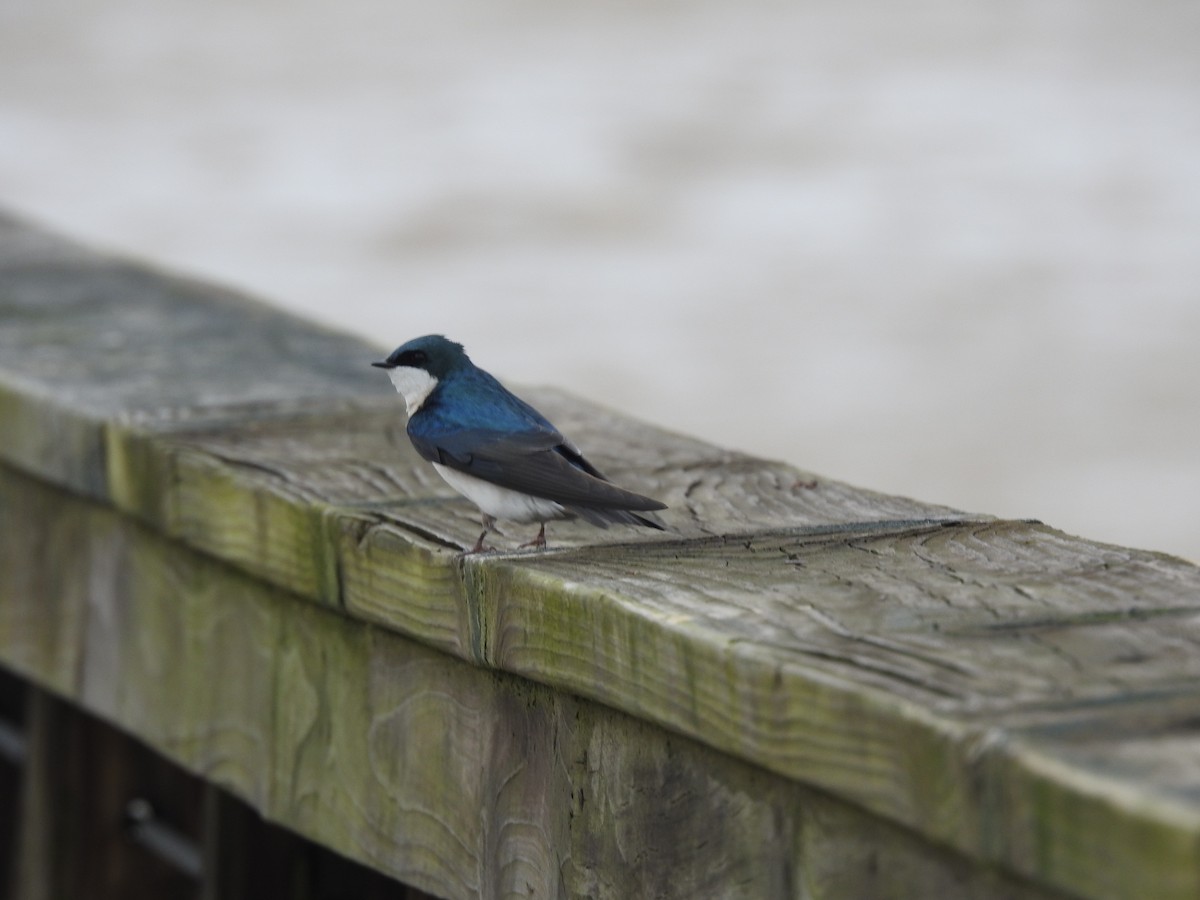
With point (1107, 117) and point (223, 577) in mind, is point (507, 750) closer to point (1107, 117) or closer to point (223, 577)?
point (223, 577)

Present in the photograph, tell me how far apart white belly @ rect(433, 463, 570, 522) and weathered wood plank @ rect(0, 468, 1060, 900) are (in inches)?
6.4

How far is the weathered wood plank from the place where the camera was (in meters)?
1.41

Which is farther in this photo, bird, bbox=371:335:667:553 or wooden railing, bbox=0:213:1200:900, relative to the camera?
bird, bbox=371:335:667:553

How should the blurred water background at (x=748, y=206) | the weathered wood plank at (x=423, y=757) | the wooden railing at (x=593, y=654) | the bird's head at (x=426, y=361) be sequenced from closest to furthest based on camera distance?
the wooden railing at (x=593, y=654)
the weathered wood plank at (x=423, y=757)
the bird's head at (x=426, y=361)
the blurred water background at (x=748, y=206)

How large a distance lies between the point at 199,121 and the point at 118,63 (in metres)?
1.27

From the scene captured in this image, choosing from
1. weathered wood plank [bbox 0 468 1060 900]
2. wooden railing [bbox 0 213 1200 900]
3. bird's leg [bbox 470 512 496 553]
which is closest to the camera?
wooden railing [bbox 0 213 1200 900]

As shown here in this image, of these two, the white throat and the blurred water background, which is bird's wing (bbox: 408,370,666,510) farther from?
the blurred water background

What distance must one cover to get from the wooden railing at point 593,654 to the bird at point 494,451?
4 centimetres

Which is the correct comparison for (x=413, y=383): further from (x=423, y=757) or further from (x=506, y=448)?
(x=423, y=757)

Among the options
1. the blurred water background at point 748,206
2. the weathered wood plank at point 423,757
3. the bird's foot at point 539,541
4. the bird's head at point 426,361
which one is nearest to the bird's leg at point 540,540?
the bird's foot at point 539,541

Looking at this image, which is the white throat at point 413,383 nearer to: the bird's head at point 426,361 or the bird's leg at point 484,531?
the bird's head at point 426,361

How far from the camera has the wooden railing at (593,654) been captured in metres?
1.24

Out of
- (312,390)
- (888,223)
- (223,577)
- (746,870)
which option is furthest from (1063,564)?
(888,223)

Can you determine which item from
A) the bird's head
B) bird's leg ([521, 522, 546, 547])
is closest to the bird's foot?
bird's leg ([521, 522, 546, 547])
